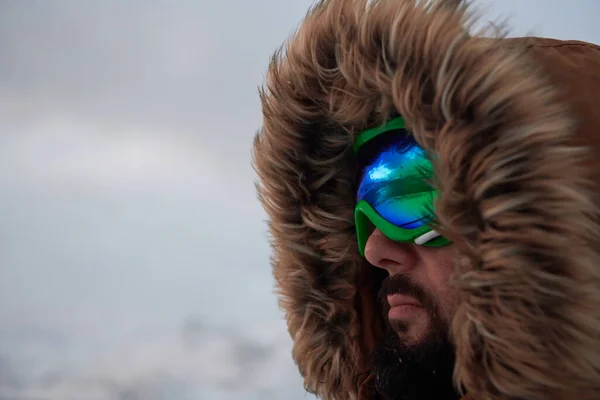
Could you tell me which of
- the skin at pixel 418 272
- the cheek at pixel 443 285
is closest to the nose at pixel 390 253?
the skin at pixel 418 272

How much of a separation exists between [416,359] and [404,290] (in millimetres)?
227

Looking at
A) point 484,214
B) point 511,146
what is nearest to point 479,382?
point 484,214

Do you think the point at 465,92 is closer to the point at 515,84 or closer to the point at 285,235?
the point at 515,84

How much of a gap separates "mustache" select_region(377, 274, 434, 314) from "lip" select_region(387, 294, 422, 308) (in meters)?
0.01

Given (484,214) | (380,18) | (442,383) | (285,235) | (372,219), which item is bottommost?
(442,383)

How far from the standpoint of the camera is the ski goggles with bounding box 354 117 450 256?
202 centimetres

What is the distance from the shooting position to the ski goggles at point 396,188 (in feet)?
6.63

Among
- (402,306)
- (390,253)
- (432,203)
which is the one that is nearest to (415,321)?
(402,306)

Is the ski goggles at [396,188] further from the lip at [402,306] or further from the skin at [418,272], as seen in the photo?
the lip at [402,306]

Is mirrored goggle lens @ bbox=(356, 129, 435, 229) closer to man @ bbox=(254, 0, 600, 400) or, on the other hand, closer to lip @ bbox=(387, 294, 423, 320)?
man @ bbox=(254, 0, 600, 400)

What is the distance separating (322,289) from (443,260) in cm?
68

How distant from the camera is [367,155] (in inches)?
92.5

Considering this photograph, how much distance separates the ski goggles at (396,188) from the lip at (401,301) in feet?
0.64

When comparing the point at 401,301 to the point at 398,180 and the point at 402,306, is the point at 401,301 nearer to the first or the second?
the point at 402,306
